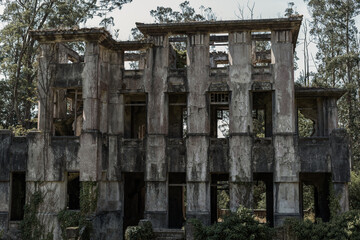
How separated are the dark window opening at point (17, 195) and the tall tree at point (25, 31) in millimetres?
9078

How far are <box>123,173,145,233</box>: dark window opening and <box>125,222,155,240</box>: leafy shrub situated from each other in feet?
11.0

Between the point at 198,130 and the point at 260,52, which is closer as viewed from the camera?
the point at 198,130

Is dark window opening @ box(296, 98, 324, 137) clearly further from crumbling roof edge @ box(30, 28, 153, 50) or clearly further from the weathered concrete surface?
the weathered concrete surface

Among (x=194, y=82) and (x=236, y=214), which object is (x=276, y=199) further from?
(x=194, y=82)

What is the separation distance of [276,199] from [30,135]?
11257 mm

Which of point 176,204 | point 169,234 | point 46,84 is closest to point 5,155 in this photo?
point 46,84

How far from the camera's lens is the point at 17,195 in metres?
20.4

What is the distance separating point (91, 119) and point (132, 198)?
581cm

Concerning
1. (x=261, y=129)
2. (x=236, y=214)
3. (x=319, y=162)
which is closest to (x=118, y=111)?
(x=236, y=214)

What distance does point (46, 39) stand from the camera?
65.8 ft

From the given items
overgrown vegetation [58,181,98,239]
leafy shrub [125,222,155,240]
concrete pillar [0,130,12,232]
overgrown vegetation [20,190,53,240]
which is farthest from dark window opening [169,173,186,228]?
concrete pillar [0,130,12,232]

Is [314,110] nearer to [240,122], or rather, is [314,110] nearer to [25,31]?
[240,122]

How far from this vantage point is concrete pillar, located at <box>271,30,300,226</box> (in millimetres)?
18875

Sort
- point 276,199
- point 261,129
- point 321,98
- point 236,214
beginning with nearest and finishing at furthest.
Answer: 1. point 236,214
2. point 276,199
3. point 321,98
4. point 261,129
